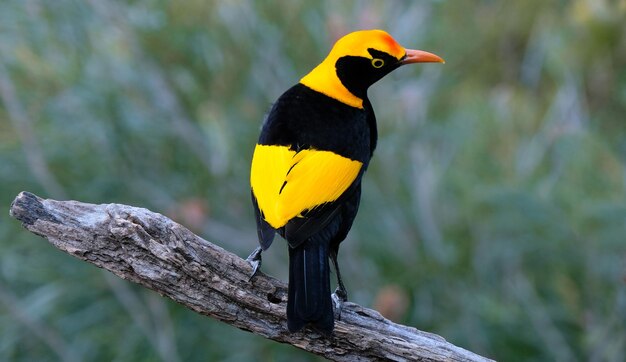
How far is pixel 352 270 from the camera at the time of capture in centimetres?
590

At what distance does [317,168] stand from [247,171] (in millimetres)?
2608

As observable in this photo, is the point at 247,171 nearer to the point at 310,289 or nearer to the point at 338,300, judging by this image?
the point at 338,300

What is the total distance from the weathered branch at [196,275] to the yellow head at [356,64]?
3.46ft

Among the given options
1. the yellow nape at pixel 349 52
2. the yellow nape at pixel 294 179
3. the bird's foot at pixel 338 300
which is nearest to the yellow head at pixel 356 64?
the yellow nape at pixel 349 52

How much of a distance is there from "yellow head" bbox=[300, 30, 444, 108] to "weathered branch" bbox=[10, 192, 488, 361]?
1.06 meters

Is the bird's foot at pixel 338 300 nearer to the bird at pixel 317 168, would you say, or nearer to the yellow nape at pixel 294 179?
the bird at pixel 317 168

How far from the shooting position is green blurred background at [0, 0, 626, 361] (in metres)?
5.63

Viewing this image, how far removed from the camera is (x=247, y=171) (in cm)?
586

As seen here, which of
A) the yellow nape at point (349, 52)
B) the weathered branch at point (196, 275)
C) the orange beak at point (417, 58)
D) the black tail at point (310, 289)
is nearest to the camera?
the weathered branch at point (196, 275)

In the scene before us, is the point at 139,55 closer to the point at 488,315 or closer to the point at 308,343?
the point at 488,315

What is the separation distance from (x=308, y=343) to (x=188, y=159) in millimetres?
3138

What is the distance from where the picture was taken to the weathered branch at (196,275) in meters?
2.72

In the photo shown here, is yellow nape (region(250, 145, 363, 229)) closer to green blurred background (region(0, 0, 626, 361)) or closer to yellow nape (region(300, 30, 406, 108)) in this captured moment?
yellow nape (region(300, 30, 406, 108))

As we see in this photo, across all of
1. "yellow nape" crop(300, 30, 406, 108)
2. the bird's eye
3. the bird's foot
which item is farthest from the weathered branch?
the bird's eye
